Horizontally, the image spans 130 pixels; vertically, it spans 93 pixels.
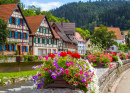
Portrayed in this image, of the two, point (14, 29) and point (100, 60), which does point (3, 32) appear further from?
point (100, 60)

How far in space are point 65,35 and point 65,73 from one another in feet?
191

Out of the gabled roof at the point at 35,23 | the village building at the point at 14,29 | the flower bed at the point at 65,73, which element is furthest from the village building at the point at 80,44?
the flower bed at the point at 65,73

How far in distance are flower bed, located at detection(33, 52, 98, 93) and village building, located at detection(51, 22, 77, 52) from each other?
49.3 m

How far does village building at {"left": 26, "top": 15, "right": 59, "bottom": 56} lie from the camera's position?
1645 inches

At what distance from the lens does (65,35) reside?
62.8 m

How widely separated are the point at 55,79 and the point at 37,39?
38603 mm

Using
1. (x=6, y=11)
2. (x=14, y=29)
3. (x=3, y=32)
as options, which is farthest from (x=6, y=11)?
(x=3, y=32)

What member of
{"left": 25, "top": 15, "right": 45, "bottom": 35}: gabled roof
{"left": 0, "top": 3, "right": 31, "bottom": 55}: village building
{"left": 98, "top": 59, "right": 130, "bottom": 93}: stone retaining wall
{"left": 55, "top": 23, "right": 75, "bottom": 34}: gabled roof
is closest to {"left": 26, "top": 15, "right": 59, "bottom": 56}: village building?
{"left": 25, "top": 15, "right": 45, "bottom": 35}: gabled roof

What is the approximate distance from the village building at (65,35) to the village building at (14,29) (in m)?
17.3

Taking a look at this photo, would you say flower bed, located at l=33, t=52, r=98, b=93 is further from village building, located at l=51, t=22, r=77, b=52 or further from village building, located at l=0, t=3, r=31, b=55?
village building, located at l=51, t=22, r=77, b=52

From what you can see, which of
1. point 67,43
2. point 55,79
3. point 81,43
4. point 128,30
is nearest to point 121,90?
point 55,79

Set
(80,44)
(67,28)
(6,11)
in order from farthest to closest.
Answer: (80,44) → (67,28) → (6,11)

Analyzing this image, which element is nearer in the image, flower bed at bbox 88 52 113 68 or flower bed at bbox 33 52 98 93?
flower bed at bbox 33 52 98 93

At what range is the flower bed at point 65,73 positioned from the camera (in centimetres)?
471
